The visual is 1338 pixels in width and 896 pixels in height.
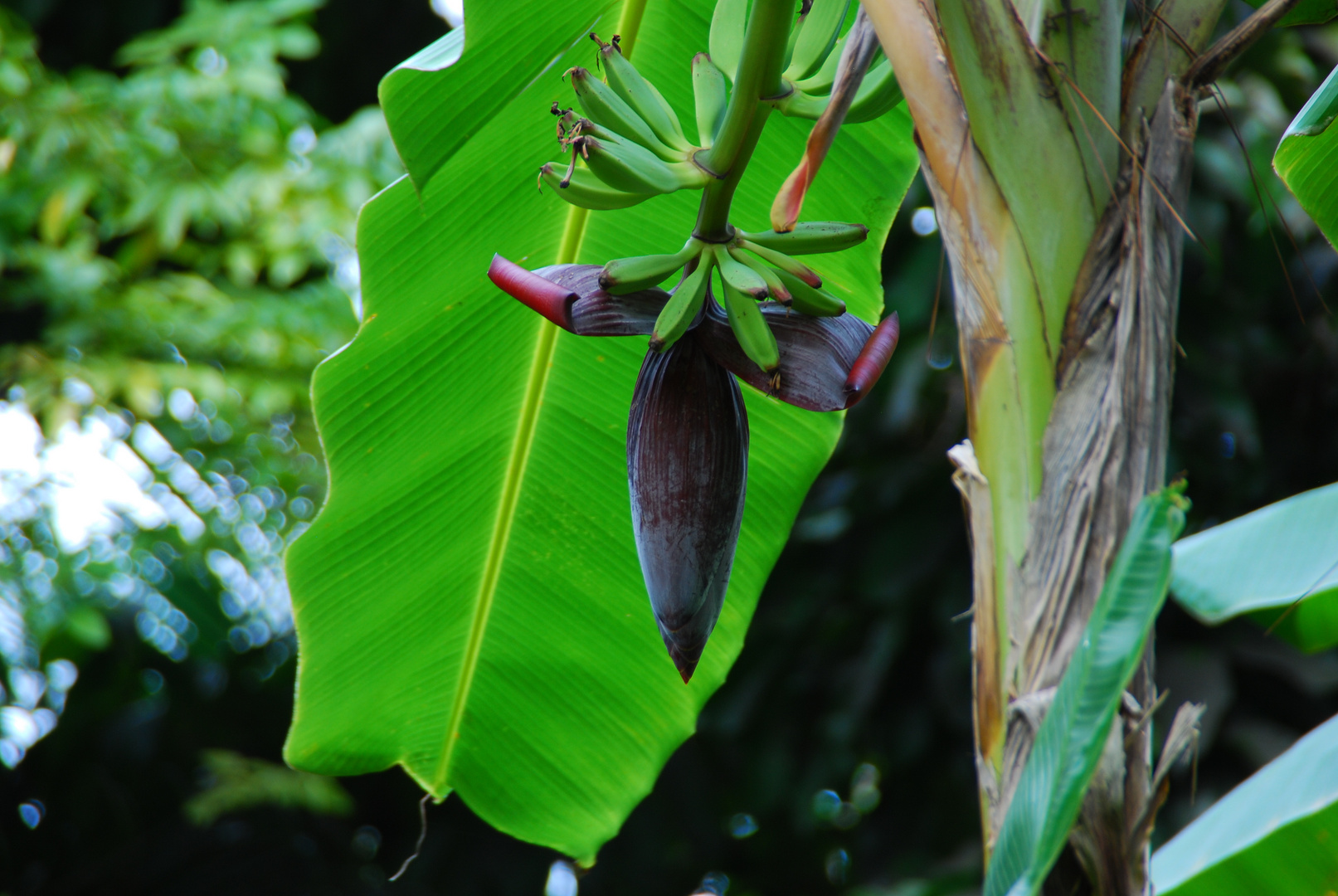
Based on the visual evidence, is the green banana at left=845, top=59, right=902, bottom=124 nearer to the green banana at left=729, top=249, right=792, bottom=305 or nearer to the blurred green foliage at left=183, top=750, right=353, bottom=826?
the green banana at left=729, top=249, right=792, bottom=305

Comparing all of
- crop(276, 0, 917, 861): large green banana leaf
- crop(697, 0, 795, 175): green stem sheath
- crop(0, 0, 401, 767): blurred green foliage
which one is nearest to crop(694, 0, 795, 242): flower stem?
crop(697, 0, 795, 175): green stem sheath

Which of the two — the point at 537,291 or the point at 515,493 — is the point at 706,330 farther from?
the point at 515,493

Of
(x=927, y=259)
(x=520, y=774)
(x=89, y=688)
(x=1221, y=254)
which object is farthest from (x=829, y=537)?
(x=89, y=688)

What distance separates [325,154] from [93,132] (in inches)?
18.6

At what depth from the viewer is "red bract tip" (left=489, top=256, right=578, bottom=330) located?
0.40 meters

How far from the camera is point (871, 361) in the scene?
40cm

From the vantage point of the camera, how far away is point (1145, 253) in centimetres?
42

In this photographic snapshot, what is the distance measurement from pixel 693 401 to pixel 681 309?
40mm

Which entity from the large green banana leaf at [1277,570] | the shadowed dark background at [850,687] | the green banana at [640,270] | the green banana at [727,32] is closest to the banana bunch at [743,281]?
the green banana at [640,270]

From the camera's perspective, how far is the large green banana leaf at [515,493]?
698 millimetres

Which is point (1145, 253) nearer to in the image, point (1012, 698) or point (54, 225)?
point (1012, 698)

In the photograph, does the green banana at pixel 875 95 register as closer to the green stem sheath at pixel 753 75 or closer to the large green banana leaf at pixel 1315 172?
the green stem sheath at pixel 753 75

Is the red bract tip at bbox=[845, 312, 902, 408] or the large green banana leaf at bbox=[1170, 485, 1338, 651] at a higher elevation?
the red bract tip at bbox=[845, 312, 902, 408]

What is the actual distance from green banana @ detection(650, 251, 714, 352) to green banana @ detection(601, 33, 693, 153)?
0.11 metres
